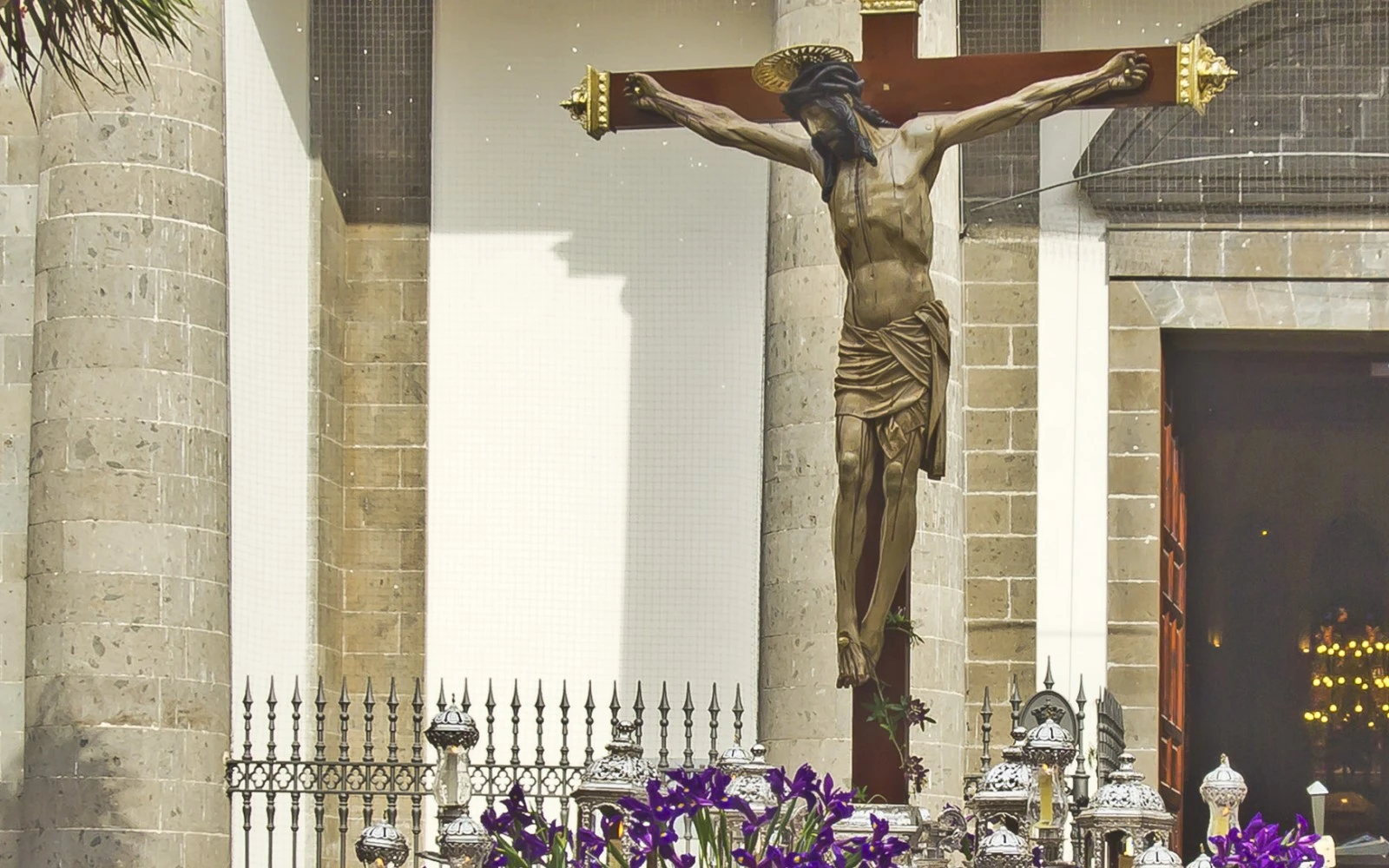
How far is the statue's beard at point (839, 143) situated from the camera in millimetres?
7945

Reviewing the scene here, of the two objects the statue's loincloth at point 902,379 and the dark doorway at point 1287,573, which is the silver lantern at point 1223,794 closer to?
the statue's loincloth at point 902,379

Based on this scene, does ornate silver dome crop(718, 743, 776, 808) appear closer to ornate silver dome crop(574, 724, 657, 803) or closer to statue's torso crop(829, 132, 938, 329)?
ornate silver dome crop(574, 724, 657, 803)

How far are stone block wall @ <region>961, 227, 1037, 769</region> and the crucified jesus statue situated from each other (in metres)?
7.44

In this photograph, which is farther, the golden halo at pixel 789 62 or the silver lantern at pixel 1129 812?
the golden halo at pixel 789 62

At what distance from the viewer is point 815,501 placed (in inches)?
531

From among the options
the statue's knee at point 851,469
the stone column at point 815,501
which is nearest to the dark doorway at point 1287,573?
the stone column at point 815,501

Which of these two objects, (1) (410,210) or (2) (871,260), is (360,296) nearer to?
(1) (410,210)

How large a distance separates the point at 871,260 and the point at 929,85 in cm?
77

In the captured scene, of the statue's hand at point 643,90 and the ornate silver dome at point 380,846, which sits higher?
the statue's hand at point 643,90

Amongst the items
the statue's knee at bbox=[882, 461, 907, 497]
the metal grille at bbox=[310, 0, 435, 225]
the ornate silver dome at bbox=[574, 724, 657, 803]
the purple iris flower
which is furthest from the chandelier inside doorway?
the purple iris flower

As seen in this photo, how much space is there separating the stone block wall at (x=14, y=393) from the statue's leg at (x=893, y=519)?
6952 mm

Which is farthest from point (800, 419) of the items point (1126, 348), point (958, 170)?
point (1126, 348)

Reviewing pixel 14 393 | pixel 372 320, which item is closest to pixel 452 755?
pixel 14 393

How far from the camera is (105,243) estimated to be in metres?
13.3
